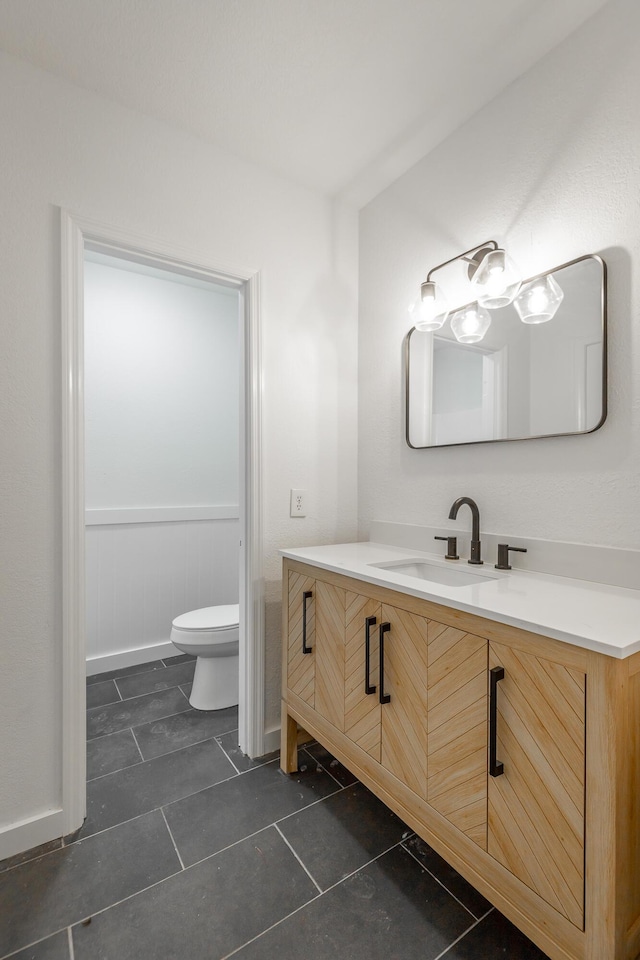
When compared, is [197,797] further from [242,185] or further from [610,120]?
[610,120]

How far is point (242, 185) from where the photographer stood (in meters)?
1.92

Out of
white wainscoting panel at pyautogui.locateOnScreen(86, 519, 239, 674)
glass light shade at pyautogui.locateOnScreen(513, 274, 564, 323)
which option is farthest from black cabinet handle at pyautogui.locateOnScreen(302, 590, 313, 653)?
white wainscoting panel at pyautogui.locateOnScreen(86, 519, 239, 674)

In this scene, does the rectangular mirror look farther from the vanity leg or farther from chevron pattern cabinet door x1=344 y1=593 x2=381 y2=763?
the vanity leg

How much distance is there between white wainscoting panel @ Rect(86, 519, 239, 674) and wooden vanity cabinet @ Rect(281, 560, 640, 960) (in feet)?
5.90

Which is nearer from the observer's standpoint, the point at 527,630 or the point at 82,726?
the point at 527,630

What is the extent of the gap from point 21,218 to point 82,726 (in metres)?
1.67

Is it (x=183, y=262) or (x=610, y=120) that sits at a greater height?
(x=610, y=120)

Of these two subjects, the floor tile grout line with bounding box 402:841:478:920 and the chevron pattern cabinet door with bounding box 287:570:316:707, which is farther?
the chevron pattern cabinet door with bounding box 287:570:316:707

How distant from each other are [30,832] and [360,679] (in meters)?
1.14

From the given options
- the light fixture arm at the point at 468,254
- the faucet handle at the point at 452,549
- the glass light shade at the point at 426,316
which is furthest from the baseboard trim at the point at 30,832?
the light fixture arm at the point at 468,254

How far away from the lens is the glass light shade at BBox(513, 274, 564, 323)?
4.55 ft

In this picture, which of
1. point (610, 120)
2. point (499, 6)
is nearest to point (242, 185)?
point (499, 6)

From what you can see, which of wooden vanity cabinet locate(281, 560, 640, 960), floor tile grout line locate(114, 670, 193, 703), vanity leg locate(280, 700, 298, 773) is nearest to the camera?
wooden vanity cabinet locate(281, 560, 640, 960)

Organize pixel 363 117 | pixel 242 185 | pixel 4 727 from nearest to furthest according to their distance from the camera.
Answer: pixel 4 727 < pixel 363 117 < pixel 242 185
